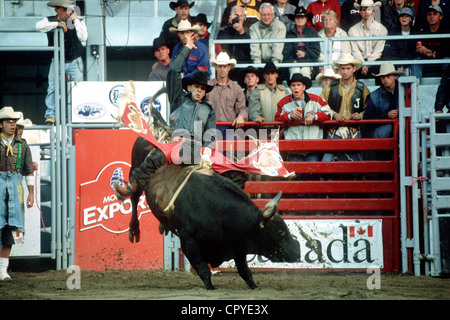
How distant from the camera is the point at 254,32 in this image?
11.1 meters

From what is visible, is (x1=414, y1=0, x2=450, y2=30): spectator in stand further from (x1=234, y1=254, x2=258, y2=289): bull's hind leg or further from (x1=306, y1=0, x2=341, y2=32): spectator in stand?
(x1=234, y1=254, x2=258, y2=289): bull's hind leg

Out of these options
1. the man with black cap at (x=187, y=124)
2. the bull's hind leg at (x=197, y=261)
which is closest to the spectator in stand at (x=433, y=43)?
the man with black cap at (x=187, y=124)

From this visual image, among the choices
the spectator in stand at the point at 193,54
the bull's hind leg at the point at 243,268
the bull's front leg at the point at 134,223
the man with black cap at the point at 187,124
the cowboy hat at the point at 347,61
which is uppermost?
the spectator in stand at the point at 193,54

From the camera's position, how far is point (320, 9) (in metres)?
11.8

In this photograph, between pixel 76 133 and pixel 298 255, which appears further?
pixel 76 133

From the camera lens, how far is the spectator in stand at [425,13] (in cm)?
1091

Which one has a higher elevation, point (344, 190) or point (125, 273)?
point (344, 190)

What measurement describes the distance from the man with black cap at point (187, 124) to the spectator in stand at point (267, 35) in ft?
7.58

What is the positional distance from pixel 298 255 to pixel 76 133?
13.4ft

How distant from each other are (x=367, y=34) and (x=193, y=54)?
2.69m

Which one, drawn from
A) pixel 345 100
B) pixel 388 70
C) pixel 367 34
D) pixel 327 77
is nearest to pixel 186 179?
pixel 345 100

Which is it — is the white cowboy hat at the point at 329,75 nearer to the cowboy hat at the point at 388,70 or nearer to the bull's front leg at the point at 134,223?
the cowboy hat at the point at 388,70

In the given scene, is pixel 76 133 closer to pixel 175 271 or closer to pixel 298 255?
pixel 175 271
